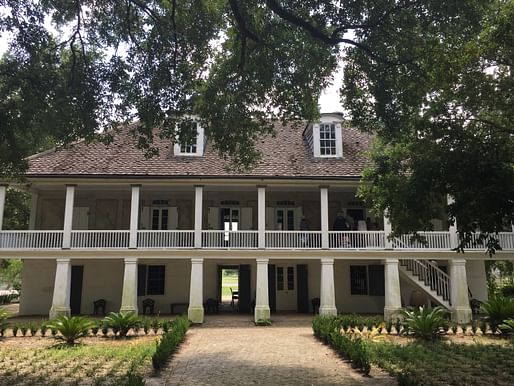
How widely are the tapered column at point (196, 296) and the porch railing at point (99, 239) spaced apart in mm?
3288

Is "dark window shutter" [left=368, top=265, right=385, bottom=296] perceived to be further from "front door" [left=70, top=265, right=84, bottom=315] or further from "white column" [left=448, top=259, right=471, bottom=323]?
"front door" [left=70, top=265, right=84, bottom=315]

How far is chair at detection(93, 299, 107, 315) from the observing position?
22109mm

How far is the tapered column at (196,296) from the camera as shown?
19234 mm

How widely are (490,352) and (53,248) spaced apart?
16.4 metres

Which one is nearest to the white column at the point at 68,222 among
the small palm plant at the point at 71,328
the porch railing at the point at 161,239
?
the porch railing at the point at 161,239

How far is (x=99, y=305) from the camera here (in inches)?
871

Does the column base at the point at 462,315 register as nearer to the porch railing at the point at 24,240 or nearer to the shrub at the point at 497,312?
the shrub at the point at 497,312

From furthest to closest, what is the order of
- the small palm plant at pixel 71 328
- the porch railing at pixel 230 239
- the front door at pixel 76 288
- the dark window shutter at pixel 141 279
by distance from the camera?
1. the dark window shutter at pixel 141 279
2. the front door at pixel 76 288
3. the porch railing at pixel 230 239
4. the small palm plant at pixel 71 328

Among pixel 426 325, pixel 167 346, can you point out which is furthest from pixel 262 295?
pixel 167 346

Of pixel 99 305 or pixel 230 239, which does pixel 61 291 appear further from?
pixel 230 239

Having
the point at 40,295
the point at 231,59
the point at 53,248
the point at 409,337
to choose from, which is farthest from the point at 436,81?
the point at 40,295

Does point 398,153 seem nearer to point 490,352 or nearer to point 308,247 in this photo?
point 490,352

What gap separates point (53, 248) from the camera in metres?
19.7

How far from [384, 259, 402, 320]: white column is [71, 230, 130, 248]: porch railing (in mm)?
11126
